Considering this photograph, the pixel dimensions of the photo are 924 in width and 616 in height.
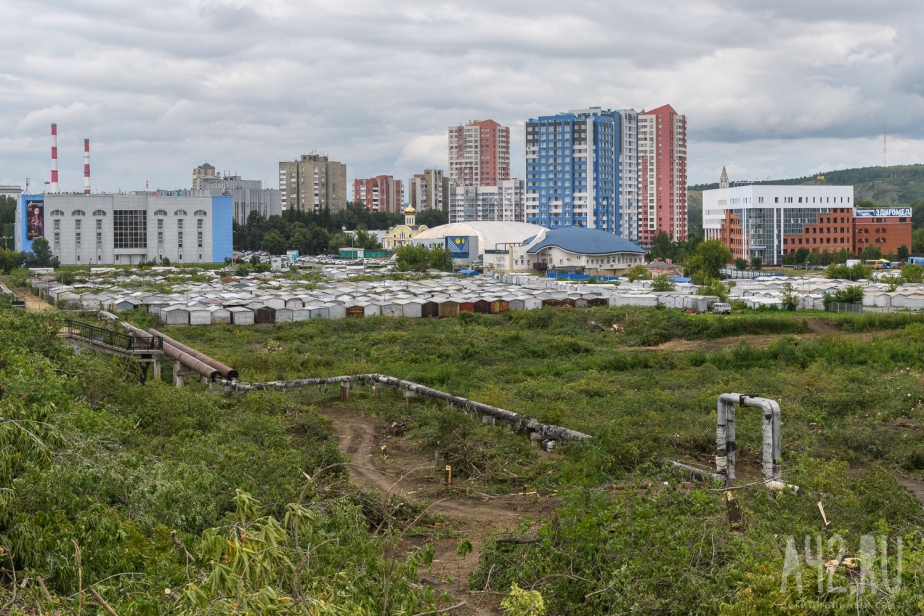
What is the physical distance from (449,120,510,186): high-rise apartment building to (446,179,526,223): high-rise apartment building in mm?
13702

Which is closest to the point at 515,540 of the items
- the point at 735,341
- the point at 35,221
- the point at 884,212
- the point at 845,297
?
the point at 735,341

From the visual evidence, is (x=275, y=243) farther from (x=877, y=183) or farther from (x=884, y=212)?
(x=877, y=183)

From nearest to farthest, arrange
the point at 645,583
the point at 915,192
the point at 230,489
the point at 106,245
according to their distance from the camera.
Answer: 1. the point at 645,583
2. the point at 230,489
3. the point at 106,245
4. the point at 915,192

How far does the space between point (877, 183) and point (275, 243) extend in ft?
380

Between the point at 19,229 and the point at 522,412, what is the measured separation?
2830 inches

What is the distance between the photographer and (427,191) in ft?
452

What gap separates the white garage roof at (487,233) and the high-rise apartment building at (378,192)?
51879 millimetres

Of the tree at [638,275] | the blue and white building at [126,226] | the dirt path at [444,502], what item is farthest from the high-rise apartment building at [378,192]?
the dirt path at [444,502]

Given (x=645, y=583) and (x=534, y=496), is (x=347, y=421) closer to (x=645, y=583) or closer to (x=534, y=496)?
(x=534, y=496)

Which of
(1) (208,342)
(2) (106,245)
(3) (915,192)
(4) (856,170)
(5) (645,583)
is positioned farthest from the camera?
(4) (856,170)

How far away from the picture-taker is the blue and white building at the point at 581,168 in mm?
88688

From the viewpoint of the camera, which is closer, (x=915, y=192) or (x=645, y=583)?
(x=645, y=583)

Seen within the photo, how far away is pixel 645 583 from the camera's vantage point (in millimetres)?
5949

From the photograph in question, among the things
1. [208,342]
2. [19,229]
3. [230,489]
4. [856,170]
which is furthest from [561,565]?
[856,170]
